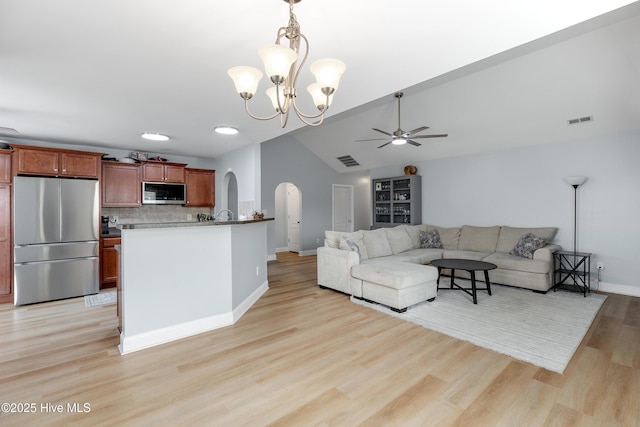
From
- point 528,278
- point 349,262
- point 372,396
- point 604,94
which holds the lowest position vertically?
point 372,396

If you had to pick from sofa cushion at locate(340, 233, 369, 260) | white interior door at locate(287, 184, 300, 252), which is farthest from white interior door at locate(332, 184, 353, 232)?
sofa cushion at locate(340, 233, 369, 260)

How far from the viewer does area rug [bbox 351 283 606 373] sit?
8.77 feet

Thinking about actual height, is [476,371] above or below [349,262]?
below

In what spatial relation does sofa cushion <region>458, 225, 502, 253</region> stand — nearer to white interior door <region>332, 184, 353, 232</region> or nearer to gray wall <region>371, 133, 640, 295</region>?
gray wall <region>371, 133, 640, 295</region>

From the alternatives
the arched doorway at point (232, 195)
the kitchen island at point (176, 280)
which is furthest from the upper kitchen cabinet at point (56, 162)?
the arched doorway at point (232, 195)

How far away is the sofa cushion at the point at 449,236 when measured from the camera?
605 centimetres

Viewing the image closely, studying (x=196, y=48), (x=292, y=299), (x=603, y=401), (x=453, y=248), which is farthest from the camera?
(x=453, y=248)

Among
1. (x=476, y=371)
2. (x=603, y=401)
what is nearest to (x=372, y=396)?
(x=476, y=371)

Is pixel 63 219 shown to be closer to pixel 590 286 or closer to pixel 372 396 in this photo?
pixel 372 396

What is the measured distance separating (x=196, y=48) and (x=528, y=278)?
515 centimetres

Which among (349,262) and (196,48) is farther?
(349,262)

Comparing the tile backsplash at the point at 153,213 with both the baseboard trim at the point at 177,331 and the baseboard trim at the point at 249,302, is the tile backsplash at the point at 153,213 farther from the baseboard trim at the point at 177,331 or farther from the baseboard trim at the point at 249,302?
the baseboard trim at the point at 177,331

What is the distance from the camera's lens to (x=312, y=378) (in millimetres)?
2256

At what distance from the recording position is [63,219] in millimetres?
4359
